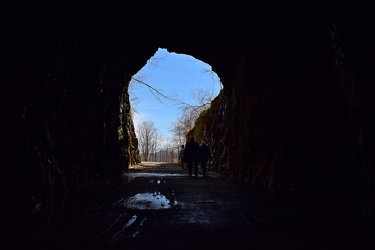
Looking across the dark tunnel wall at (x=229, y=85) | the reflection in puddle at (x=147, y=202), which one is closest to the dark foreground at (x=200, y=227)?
the reflection in puddle at (x=147, y=202)

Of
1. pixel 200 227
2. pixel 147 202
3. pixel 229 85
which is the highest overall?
pixel 229 85

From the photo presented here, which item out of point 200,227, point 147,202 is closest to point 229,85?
point 147,202

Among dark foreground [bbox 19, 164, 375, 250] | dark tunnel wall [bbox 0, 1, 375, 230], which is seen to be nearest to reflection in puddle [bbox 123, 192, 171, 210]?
dark foreground [bbox 19, 164, 375, 250]

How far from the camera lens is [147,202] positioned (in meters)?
7.39

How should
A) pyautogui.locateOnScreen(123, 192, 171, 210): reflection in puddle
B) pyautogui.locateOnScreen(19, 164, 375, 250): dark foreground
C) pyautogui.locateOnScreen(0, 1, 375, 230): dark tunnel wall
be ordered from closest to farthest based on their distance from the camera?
1. pyautogui.locateOnScreen(19, 164, 375, 250): dark foreground
2. pyautogui.locateOnScreen(0, 1, 375, 230): dark tunnel wall
3. pyautogui.locateOnScreen(123, 192, 171, 210): reflection in puddle

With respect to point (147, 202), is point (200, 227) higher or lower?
lower

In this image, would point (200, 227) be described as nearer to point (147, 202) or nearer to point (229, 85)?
point (147, 202)

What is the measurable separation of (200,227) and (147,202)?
269 cm

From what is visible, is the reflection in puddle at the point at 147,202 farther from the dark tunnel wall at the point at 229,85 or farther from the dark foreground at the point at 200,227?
the dark tunnel wall at the point at 229,85

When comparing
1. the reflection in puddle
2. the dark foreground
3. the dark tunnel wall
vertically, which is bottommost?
the dark foreground

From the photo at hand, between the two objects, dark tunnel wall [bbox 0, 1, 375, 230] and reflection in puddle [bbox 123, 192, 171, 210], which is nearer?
dark tunnel wall [bbox 0, 1, 375, 230]

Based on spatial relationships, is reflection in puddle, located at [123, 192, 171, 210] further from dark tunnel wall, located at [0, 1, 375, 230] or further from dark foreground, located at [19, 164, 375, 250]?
dark tunnel wall, located at [0, 1, 375, 230]

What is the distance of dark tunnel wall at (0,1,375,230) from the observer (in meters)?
6.45

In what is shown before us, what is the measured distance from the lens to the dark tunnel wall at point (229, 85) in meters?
6.45
